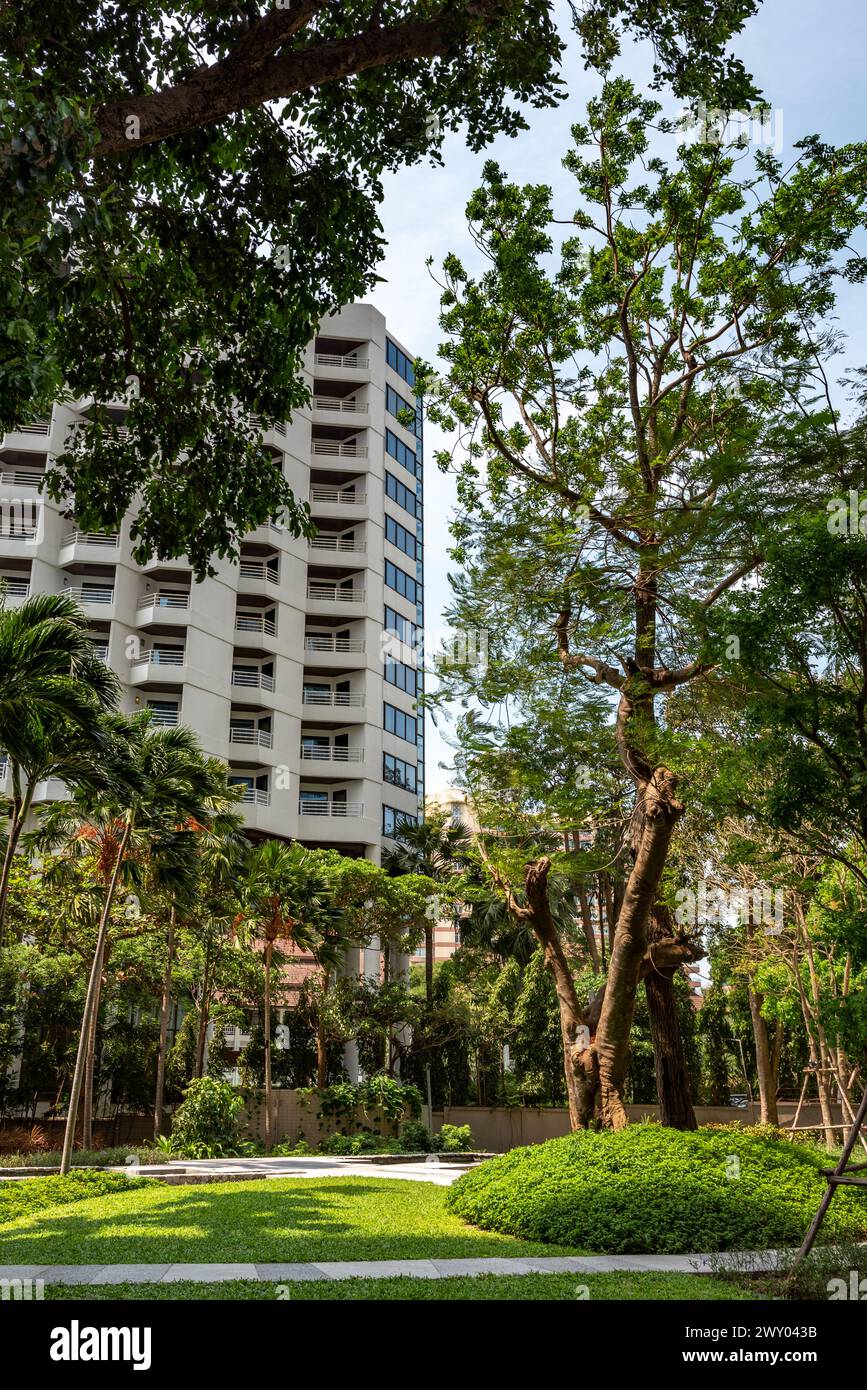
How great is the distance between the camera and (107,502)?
970 cm

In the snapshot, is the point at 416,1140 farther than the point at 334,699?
No

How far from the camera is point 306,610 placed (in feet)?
140

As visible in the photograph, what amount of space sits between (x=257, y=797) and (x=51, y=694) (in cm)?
2435

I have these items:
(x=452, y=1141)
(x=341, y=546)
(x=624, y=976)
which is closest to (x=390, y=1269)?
(x=624, y=976)

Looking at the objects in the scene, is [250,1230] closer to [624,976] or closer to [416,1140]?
[624,976]

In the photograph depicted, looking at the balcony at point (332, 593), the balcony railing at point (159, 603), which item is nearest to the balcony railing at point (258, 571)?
the balcony at point (332, 593)

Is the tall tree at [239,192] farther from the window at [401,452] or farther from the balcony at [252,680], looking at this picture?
the window at [401,452]

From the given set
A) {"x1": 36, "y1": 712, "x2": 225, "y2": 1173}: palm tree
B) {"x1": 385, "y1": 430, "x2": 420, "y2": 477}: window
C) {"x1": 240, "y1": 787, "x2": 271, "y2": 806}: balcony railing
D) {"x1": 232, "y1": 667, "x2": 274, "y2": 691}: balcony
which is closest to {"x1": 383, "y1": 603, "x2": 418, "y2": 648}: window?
{"x1": 232, "y1": 667, "x2": 274, "y2": 691}: balcony

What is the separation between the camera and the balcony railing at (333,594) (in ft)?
143

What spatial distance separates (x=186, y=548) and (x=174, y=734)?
11.8 m

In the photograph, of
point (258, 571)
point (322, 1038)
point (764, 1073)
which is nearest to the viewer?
point (764, 1073)

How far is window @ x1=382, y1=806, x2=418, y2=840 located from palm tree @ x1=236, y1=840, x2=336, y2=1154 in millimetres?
12786

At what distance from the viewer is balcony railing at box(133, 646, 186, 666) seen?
37.3 metres

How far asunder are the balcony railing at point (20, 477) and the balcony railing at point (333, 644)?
12.3 meters
